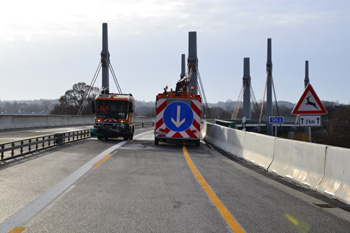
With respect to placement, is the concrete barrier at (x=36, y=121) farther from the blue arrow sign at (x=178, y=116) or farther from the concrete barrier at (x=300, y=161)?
the concrete barrier at (x=300, y=161)

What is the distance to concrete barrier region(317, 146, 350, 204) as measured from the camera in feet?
27.2

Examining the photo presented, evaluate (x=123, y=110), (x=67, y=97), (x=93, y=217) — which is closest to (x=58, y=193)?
(x=93, y=217)

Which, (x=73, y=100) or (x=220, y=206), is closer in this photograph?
(x=220, y=206)

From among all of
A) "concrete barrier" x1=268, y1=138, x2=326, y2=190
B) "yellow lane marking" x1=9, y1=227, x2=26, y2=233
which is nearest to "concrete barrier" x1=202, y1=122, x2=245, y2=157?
"concrete barrier" x1=268, y1=138, x2=326, y2=190

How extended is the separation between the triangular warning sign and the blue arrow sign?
974 centimetres

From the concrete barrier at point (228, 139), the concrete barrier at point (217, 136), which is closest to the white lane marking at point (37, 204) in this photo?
the concrete barrier at point (228, 139)

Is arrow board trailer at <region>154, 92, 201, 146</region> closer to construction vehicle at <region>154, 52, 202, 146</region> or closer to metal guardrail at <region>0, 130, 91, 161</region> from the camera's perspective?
construction vehicle at <region>154, 52, 202, 146</region>

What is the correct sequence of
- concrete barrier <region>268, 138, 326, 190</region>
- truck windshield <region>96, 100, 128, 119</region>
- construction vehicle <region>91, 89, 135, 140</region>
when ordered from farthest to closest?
truck windshield <region>96, 100, 128, 119</region> < construction vehicle <region>91, 89, 135, 140</region> < concrete barrier <region>268, 138, 326, 190</region>

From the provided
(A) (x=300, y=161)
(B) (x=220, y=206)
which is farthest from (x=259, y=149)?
(B) (x=220, y=206)

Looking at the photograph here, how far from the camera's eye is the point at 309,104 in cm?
1189

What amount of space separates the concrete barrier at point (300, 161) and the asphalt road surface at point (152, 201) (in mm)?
485

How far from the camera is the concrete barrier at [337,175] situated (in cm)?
830

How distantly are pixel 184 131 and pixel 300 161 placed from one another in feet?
36.3

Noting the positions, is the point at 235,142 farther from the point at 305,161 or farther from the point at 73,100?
the point at 73,100
